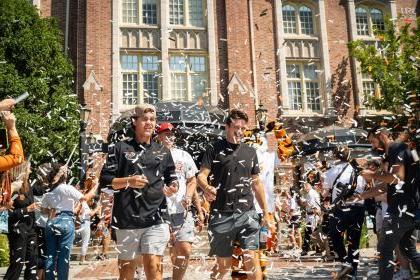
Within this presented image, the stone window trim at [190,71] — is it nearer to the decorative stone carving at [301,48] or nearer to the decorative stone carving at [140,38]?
the decorative stone carving at [140,38]

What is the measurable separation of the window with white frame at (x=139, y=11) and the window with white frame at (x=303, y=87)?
7.52m

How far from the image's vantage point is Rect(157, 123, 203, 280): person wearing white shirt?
622 centimetres

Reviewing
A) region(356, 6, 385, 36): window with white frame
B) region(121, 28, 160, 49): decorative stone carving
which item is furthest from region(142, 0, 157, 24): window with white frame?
region(356, 6, 385, 36): window with white frame

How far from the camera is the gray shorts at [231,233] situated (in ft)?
16.7

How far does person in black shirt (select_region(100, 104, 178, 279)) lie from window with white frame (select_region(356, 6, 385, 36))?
924 inches

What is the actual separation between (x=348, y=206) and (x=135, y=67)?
17083mm

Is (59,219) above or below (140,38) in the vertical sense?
below

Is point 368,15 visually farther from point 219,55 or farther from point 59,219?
point 59,219

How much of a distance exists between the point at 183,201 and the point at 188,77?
1677 cm

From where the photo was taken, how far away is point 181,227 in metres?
6.38

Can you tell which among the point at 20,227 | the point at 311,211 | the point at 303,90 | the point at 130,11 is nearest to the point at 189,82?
the point at 130,11

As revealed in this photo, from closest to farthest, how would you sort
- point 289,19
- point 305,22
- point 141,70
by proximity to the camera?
1. point 141,70
2. point 289,19
3. point 305,22

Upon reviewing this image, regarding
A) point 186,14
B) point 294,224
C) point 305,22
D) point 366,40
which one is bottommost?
point 294,224

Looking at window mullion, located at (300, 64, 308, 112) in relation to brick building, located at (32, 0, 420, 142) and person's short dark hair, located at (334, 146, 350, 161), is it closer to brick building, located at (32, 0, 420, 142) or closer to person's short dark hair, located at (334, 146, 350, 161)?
brick building, located at (32, 0, 420, 142)
